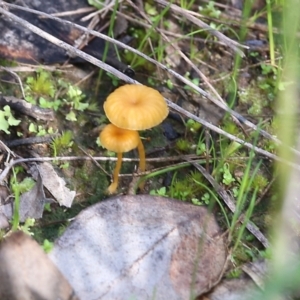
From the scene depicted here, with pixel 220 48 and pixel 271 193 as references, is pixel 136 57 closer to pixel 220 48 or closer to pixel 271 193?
pixel 220 48

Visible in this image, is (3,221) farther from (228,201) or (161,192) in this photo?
(228,201)

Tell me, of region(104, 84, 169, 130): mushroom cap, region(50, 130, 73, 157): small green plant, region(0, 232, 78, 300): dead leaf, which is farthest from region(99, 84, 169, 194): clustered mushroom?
region(0, 232, 78, 300): dead leaf

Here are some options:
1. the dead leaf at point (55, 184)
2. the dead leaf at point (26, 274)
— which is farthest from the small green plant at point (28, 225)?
the dead leaf at point (26, 274)

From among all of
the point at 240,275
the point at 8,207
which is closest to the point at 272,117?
the point at 240,275

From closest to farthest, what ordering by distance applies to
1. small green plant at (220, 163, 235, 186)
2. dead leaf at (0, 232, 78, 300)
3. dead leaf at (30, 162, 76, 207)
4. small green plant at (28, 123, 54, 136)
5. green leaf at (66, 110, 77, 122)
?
dead leaf at (0, 232, 78, 300)
dead leaf at (30, 162, 76, 207)
small green plant at (220, 163, 235, 186)
small green plant at (28, 123, 54, 136)
green leaf at (66, 110, 77, 122)

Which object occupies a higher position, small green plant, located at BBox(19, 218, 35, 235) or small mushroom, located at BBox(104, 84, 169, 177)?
small mushroom, located at BBox(104, 84, 169, 177)

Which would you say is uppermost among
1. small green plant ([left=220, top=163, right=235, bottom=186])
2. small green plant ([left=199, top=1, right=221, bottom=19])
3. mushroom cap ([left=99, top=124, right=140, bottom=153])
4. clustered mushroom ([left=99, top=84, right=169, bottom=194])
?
small green plant ([left=199, top=1, right=221, bottom=19])

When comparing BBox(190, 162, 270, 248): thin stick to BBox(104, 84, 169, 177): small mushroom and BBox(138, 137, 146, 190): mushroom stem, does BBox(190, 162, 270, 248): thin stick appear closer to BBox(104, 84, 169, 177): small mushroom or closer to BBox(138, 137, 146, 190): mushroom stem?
BBox(138, 137, 146, 190): mushroom stem
